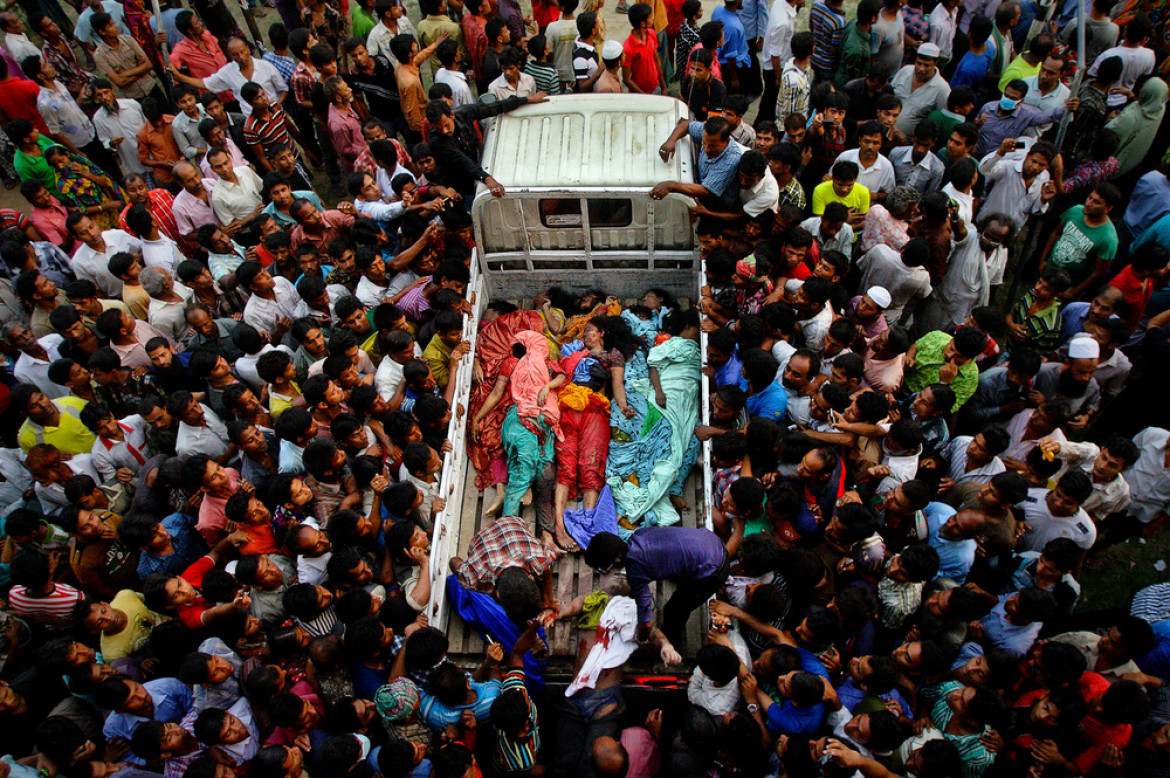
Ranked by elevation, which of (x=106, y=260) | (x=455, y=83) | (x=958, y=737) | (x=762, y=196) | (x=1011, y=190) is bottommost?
(x=958, y=737)

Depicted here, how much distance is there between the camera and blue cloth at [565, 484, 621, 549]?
5.59 metres

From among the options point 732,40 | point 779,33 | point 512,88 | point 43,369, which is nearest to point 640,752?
point 43,369

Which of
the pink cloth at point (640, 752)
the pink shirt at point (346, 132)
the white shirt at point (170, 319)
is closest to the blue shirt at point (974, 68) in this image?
the pink shirt at point (346, 132)

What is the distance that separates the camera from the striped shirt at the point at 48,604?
4859 millimetres

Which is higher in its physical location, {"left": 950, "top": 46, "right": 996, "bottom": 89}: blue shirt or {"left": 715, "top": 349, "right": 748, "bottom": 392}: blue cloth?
{"left": 950, "top": 46, "right": 996, "bottom": 89}: blue shirt

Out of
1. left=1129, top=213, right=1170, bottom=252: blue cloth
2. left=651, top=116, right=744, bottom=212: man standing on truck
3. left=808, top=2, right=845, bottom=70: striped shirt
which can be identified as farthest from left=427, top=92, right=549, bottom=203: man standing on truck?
left=1129, top=213, right=1170, bottom=252: blue cloth

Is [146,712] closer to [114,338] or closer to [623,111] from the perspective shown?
[114,338]

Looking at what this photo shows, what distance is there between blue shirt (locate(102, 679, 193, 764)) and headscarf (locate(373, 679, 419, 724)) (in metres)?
1.19

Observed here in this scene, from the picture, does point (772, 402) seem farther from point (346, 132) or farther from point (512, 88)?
point (346, 132)

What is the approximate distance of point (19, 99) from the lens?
8297 mm

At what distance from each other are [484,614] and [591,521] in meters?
1.07

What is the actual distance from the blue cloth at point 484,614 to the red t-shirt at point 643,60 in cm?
610

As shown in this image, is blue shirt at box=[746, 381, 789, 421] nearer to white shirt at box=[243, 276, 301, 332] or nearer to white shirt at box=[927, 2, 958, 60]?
white shirt at box=[243, 276, 301, 332]

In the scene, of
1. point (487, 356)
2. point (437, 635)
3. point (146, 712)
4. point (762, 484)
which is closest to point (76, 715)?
point (146, 712)
